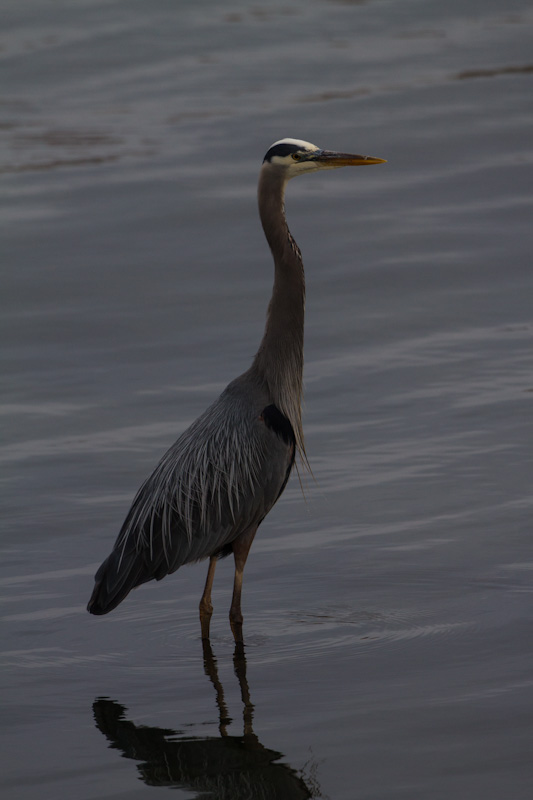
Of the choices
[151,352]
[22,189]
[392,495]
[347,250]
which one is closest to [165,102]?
[22,189]

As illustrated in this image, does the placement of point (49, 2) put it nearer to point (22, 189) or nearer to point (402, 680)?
point (22, 189)

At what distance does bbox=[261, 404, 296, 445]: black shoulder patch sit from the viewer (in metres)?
7.25

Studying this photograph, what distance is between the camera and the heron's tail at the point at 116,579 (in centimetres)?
673

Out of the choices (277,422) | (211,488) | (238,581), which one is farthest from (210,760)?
(277,422)

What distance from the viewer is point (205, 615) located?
6.91m

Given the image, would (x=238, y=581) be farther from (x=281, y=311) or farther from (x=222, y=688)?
(x=281, y=311)

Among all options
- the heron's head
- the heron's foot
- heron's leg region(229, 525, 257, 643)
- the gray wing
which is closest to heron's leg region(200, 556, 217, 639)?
the heron's foot

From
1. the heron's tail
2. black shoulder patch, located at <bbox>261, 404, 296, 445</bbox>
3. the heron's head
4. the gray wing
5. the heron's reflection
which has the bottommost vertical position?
the heron's reflection

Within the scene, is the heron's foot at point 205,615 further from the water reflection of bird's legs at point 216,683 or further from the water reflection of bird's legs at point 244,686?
the water reflection of bird's legs at point 244,686

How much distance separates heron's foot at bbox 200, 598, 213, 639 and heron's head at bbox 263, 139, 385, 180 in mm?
2330

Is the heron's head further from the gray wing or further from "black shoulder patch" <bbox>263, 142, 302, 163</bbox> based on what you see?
the gray wing

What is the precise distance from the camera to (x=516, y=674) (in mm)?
6160

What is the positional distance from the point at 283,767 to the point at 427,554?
2508mm

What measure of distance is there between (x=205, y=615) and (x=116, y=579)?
50 centimetres
